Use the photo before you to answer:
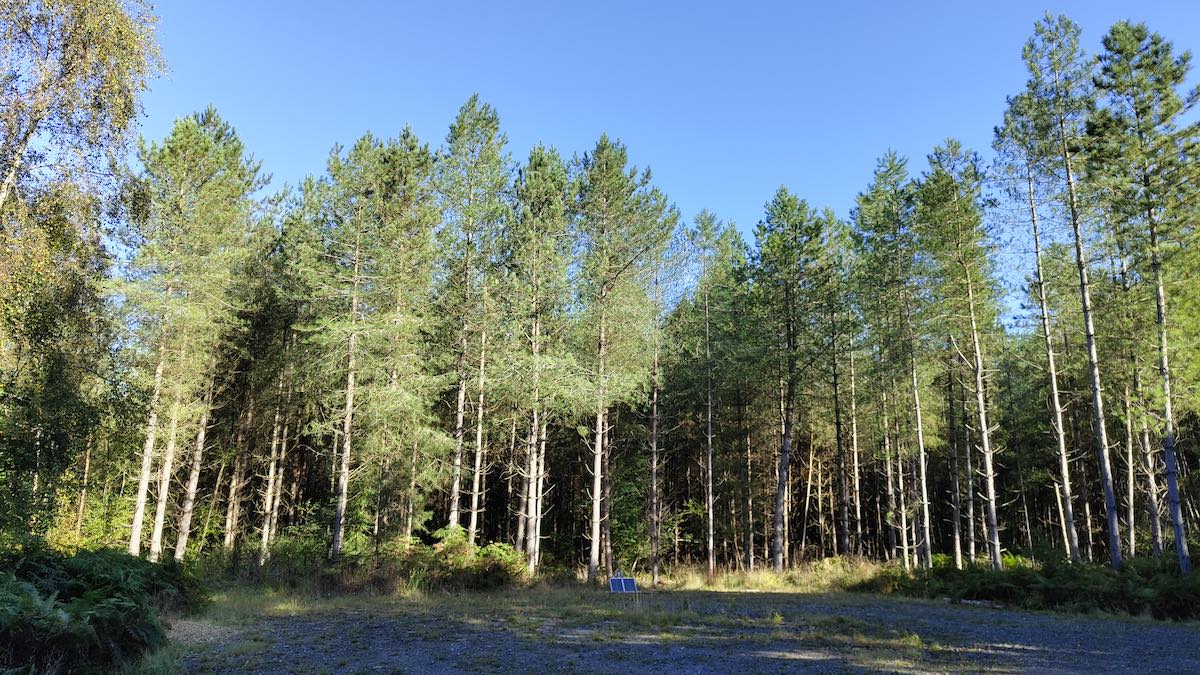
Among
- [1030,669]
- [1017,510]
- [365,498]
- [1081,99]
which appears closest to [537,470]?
[365,498]

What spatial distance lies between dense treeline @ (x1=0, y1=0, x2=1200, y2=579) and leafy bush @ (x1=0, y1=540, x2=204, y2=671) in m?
1.51

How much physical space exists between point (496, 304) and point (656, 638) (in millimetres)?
13427

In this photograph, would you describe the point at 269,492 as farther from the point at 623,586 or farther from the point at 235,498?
the point at 623,586

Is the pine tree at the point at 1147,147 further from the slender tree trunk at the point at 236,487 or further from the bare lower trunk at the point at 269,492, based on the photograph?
the slender tree trunk at the point at 236,487

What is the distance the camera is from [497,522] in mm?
37375

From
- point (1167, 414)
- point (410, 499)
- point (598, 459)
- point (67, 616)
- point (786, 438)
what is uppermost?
point (1167, 414)

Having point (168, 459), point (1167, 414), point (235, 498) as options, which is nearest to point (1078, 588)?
point (1167, 414)

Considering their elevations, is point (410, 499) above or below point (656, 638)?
above

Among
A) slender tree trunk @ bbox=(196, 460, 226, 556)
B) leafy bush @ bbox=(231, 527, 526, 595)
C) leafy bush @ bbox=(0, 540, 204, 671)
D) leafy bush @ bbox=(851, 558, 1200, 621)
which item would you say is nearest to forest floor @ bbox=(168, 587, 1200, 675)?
leafy bush @ bbox=(0, 540, 204, 671)

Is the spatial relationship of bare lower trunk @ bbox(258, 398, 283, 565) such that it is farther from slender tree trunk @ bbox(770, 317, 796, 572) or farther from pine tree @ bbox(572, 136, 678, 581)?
slender tree trunk @ bbox(770, 317, 796, 572)

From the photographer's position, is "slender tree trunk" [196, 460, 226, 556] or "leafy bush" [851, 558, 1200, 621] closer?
"leafy bush" [851, 558, 1200, 621]

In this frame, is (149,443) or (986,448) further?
(149,443)

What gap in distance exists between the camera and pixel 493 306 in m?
20.3

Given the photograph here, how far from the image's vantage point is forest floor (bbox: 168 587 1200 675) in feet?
22.6
